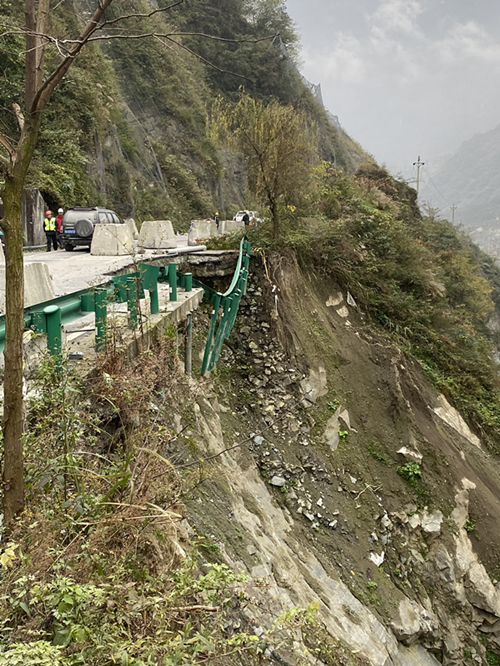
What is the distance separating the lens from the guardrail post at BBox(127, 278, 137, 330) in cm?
457

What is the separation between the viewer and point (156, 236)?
41.8 ft

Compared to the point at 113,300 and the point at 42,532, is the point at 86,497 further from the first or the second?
the point at 113,300

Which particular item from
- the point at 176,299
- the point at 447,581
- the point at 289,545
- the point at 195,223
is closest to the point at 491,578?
the point at 447,581

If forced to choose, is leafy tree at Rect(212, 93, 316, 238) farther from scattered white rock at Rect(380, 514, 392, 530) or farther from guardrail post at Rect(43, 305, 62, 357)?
guardrail post at Rect(43, 305, 62, 357)

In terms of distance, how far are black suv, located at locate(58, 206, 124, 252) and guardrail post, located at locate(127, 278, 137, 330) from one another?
9184 millimetres

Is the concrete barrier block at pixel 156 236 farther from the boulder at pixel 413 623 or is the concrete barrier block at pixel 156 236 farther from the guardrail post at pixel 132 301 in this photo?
the boulder at pixel 413 623

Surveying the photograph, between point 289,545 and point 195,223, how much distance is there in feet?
34.9

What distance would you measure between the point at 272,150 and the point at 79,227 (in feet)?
20.9

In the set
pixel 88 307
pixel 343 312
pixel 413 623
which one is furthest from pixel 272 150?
pixel 413 623

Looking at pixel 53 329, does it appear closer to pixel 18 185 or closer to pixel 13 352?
pixel 13 352

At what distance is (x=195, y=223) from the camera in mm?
14125

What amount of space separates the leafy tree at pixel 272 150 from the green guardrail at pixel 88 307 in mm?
7220

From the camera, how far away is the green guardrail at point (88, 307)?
3.20 meters

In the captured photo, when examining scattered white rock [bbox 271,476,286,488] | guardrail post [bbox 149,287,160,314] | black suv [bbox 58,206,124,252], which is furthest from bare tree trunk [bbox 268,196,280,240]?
guardrail post [bbox 149,287,160,314]
